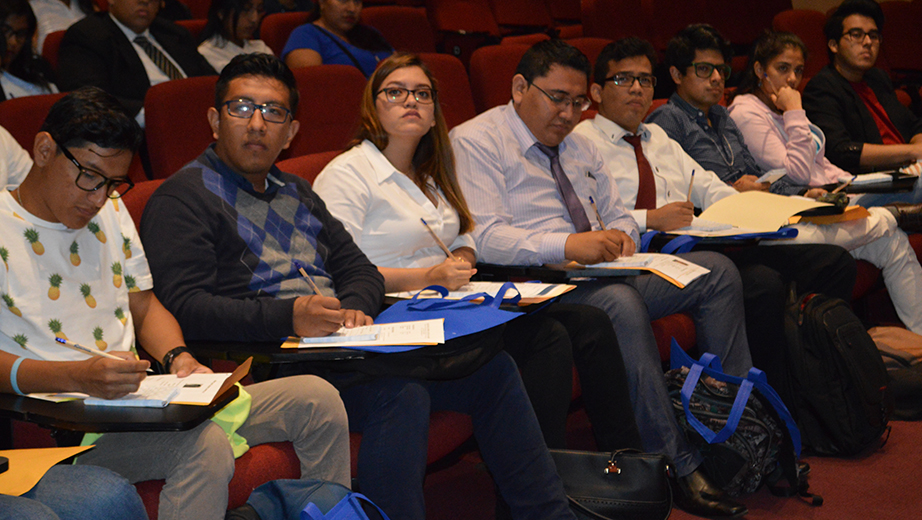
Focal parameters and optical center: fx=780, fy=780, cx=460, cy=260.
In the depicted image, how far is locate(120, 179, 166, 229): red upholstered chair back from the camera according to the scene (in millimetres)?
1843

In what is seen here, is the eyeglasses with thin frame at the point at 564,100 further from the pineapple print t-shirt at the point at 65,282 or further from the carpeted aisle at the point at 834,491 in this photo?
the pineapple print t-shirt at the point at 65,282

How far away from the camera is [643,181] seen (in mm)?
2941

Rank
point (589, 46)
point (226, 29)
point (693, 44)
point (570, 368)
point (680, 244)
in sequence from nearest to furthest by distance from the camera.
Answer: point (570, 368) < point (680, 244) < point (693, 44) < point (226, 29) < point (589, 46)

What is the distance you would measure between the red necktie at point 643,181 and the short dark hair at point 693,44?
558mm

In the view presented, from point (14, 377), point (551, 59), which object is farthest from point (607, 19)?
point (14, 377)

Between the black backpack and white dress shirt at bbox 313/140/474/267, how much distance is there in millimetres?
1212

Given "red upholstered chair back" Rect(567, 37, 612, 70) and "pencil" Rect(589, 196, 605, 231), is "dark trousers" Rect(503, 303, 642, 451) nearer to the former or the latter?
"pencil" Rect(589, 196, 605, 231)

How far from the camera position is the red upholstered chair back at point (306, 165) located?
2248 mm

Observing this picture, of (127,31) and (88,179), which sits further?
(127,31)

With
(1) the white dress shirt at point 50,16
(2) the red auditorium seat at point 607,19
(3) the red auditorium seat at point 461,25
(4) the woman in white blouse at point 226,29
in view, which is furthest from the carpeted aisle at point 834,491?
(2) the red auditorium seat at point 607,19

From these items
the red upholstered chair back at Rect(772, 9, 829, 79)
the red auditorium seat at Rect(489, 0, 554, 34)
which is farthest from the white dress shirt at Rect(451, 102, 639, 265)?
the red upholstered chair back at Rect(772, 9, 829, 79)

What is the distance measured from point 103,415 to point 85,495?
125mm

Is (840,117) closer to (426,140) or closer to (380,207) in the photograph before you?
(426,140)

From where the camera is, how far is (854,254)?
314 centimetres
